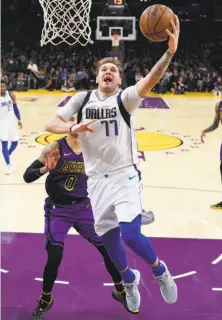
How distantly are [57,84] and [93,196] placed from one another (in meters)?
19.0

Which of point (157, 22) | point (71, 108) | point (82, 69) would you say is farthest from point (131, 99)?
point (82, 69)

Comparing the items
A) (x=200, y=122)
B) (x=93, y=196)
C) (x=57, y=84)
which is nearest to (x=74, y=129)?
(x=93, y=196)

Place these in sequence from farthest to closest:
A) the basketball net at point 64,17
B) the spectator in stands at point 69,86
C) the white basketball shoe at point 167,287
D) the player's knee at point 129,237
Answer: the spectator in stands at point 69,86 < the basketball net at point 64,17 < the white basketball shoe at point 167,287 < the player's knee at point 129,237

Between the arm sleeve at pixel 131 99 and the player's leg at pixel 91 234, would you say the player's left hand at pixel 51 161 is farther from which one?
the arm sleeve at pixel 131 99

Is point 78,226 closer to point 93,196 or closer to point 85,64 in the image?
point 93,196

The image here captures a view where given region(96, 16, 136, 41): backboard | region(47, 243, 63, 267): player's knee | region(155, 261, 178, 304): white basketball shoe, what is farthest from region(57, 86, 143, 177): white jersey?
region(96, 16, 136, 41): backboard

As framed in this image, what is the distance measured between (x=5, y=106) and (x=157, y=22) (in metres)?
5.24

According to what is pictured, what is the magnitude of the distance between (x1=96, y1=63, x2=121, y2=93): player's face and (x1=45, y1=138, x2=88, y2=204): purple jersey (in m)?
0.62

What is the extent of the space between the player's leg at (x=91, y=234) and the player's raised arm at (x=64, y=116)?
2.44ft

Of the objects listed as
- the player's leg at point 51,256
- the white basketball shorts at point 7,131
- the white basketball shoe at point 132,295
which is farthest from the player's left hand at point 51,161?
the white basketball shorts at point 7,131

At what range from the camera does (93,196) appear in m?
3.79

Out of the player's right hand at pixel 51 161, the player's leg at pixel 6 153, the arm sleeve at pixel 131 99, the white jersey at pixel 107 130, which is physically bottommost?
the player's leg at pixel 6 153

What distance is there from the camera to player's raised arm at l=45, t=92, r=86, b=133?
3545 millimetres

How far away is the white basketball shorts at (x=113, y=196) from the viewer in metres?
3.64
